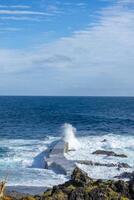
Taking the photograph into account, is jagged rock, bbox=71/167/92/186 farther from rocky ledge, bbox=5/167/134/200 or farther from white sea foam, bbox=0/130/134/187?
white sea foam, bbox=0/130/134/187

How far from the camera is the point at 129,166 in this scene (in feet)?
163

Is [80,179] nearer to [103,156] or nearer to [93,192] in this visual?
[93,192]

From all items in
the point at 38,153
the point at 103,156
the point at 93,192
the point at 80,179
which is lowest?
the point at 38,153

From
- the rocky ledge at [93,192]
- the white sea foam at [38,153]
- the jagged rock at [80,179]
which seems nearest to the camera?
the rocky ledge at [93,192]

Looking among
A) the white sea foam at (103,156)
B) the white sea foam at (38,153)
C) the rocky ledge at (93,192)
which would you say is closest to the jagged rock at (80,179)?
the rocky ledge at (93,192)

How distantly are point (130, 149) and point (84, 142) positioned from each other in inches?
361

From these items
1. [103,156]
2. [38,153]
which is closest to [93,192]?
[103,156]

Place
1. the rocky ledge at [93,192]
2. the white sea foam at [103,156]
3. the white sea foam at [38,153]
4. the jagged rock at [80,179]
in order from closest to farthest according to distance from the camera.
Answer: the rocky ledge at [93,192], the jagged rock at [80,179], the white sea foam at [38,153], the white sea foam at [103,156]

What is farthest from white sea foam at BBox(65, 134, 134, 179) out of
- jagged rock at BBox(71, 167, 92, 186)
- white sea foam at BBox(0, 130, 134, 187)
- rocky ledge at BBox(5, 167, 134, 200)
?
rocky ledge at BBox(5, 167, 134, 200)

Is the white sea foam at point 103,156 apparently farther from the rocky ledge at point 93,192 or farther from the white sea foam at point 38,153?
the rocky ledge at point 93,192

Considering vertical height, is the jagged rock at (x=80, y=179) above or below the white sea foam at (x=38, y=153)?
above

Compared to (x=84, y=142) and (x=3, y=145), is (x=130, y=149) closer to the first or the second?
→ (x=84, y=142)

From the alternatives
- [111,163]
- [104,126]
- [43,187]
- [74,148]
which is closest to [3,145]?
[74,148]

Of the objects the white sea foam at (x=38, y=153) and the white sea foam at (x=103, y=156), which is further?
the white sea foam at (x=103, y=156)
